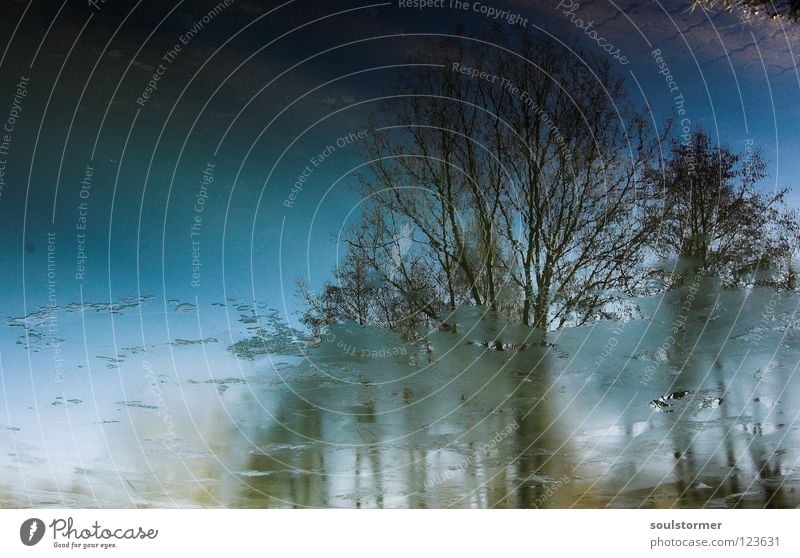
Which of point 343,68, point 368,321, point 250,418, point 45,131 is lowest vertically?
point 250,418

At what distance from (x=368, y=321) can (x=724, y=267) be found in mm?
2607

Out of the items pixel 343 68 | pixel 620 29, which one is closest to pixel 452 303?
pixel 343 68

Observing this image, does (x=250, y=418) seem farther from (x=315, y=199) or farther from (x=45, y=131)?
(x=45, y=131)

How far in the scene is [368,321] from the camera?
5.35 m

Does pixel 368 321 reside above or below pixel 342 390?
above
